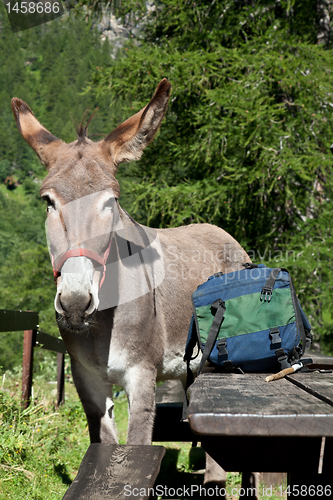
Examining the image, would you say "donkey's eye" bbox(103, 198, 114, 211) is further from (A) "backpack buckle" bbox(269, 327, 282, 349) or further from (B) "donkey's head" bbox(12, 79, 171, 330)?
(A) "backpack buckle" bbox(269, 327, 282, 349)

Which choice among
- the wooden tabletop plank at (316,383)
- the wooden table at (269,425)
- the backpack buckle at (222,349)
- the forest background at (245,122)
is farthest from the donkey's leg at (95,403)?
the forest background at (245,122)

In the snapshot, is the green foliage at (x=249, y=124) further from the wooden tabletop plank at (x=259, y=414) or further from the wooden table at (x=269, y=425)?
the wooden tabletop plank at (x=259, y=414)

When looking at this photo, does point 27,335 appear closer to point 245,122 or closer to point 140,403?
point 140,403

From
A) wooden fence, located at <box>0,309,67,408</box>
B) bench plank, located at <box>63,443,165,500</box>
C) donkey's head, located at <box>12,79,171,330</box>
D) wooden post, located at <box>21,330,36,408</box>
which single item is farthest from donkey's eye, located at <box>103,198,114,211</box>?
wooden post, located at <box>21,330,36,408</box>

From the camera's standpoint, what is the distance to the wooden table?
3.46ft

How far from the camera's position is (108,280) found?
2.37 m

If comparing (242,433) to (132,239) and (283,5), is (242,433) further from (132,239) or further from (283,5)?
(283,5)

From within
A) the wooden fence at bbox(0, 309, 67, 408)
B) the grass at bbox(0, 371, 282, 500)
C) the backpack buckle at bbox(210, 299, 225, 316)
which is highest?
the backpack buckle at bbox(210, 299, 225, 316)

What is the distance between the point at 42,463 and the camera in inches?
126

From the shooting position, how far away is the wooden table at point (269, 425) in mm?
1055

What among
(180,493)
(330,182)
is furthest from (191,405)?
(330,182)

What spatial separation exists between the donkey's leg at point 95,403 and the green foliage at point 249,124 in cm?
463

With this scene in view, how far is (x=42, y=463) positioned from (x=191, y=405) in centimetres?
256

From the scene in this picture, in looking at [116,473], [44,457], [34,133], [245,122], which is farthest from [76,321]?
[245,122]
